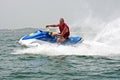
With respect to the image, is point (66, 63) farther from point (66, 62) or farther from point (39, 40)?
point (39, 40)

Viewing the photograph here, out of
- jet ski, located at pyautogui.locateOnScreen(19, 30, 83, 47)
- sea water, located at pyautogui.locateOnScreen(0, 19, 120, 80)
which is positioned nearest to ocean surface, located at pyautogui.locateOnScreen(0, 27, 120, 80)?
sea water, located at pyautogui.locateOnScreen(0, 19, 120, 80)

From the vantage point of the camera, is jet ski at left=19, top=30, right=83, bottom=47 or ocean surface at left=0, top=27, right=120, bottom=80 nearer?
ocean surface at left=0, top=27, right=120, bottom=80

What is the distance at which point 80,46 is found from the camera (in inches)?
681

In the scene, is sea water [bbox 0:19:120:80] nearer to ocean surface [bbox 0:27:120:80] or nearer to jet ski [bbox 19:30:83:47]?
ocean surface [bbox 0:27:120:80]

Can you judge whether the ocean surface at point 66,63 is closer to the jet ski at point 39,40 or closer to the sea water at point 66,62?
the sea water at point 66,62

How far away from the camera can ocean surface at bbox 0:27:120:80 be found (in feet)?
35.3

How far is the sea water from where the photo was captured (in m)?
10.8

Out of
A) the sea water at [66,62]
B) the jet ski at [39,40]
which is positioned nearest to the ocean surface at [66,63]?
the sea water at [66,62]

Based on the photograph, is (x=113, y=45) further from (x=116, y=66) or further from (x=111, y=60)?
(x=116, y=66)

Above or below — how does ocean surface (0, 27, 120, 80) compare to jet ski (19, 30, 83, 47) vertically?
below

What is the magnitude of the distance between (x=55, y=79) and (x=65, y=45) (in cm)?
686

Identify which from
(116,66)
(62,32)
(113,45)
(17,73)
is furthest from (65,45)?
(17,73)

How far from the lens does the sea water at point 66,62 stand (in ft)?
35.4

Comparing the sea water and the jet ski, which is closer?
the sea water
